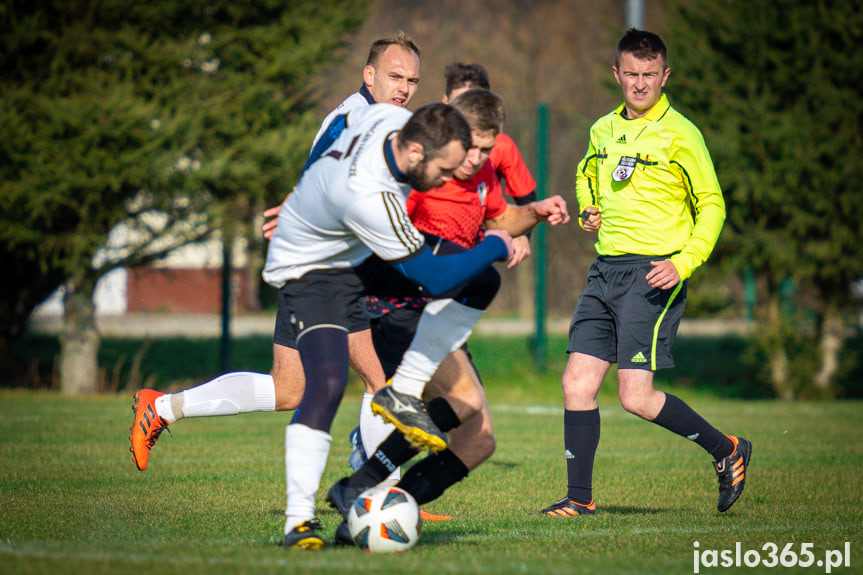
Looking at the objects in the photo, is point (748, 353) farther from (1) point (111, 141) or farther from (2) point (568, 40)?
(2) point (568, 40)

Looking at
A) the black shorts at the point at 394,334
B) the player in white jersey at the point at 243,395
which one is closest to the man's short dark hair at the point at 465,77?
the player in white jersey at the point at 243,395

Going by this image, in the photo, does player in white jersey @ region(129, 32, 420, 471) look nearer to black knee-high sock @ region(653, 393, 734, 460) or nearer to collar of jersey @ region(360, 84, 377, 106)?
collar of jersey @ region(360, 84, 377, 106)

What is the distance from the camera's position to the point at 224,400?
193 inches

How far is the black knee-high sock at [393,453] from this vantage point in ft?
14.1

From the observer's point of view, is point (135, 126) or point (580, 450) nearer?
point (580, 450)

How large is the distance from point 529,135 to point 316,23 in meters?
3.61

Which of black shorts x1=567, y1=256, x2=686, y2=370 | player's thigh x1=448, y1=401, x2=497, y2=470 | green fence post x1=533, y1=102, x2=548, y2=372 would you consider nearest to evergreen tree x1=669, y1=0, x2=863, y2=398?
green fence post x1=533, y1=102, x2=548, y2=372

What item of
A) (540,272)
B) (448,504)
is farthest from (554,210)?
(540,272)

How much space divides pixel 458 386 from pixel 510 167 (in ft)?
4.61

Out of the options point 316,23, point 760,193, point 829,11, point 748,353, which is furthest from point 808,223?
point 316,23

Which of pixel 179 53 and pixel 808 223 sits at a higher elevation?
pixel 179 53

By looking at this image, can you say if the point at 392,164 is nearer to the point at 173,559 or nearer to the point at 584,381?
the point at 173,559

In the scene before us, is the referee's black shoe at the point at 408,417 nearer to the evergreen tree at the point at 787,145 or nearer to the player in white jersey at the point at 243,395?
the player in white jersey at the point at 243,395

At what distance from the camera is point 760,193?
1272cm
